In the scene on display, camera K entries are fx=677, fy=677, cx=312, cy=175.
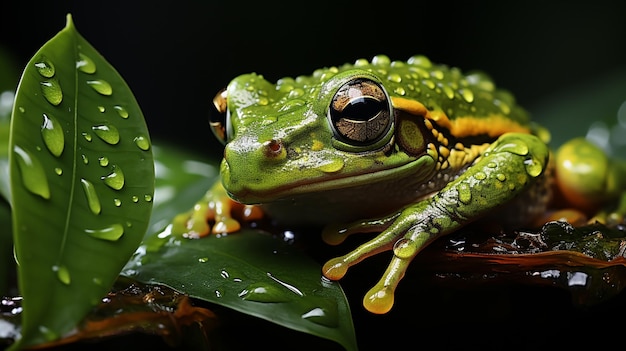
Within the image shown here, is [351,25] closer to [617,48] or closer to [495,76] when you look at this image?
[495,76]

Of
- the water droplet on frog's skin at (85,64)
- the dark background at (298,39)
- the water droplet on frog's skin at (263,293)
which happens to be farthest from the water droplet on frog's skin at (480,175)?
the dark background at (298,39)

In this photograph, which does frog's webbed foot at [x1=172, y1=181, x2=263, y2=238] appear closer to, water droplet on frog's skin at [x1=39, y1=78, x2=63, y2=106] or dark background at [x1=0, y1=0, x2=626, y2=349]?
water droplet on frog's skin at [x1=39, y1=78, x2=63, y2=106]

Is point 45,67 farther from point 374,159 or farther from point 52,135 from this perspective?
point 374,159

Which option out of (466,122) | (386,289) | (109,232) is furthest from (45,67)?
(466,122)

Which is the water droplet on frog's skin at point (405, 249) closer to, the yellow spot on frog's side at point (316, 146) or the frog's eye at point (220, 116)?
the yellow spot on frog's side at point (316, 146)

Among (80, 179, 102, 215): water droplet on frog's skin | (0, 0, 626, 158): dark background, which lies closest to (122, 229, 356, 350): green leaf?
(80, 179, 102, 215): water droplet on frog's skin
